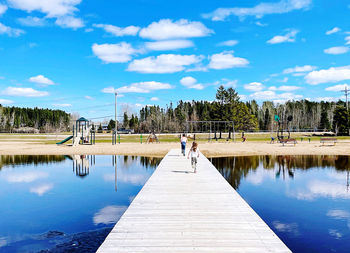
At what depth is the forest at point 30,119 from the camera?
115m

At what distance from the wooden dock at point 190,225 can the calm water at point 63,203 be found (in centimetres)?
152

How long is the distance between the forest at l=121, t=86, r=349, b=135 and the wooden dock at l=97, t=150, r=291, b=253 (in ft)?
162

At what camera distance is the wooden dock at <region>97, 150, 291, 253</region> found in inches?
222

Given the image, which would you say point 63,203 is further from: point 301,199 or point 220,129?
point 220,129

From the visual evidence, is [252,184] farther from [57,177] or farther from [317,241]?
[57,177]

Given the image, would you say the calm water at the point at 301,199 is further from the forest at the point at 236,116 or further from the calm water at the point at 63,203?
the forest at the point at 236,116

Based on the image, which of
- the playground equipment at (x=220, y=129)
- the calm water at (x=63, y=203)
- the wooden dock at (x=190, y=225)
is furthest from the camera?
the playground equipment at (x=220, y=129)

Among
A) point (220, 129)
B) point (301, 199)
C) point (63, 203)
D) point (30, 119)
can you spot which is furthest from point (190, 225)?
point (30, 119)

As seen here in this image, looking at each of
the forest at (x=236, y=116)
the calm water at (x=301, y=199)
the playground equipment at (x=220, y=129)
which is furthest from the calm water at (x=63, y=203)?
the forest at (x=236, y=116)

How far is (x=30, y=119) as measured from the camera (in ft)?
429

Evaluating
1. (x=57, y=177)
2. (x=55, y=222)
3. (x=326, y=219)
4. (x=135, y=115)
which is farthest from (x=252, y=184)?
(x=135, y=115)

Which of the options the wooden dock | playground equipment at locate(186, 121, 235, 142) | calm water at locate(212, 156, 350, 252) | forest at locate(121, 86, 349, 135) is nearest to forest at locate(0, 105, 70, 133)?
forest at locate(121, 86, 349, 135)

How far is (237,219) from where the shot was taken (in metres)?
7.39

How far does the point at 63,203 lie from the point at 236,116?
50.9 metres
